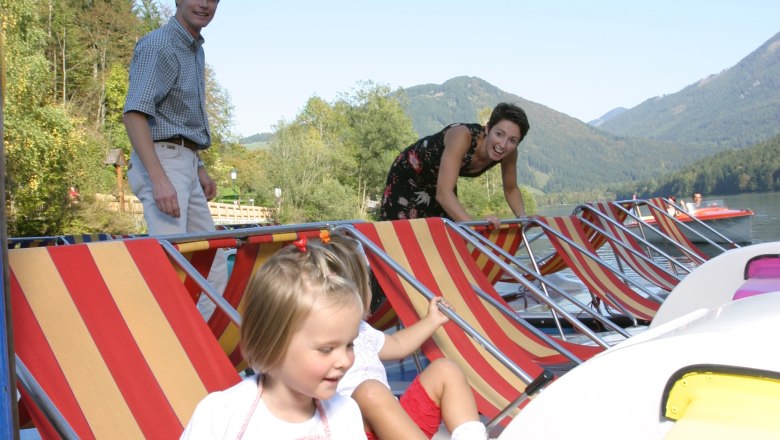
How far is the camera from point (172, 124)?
344 cm

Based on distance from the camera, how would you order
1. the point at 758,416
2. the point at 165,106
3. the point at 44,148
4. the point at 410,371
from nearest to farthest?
the point at 758,416
the point at 165,106
the point at 410,371
the point at 44,148

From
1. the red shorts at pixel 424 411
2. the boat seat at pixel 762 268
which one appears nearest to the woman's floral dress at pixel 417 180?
the boat seat at pixel 762 268

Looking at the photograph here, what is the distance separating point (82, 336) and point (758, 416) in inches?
71.6

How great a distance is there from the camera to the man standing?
10.6 ft

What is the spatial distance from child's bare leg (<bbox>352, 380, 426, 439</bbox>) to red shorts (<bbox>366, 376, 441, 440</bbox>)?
0.18 meters

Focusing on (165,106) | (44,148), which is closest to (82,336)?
(165,106)

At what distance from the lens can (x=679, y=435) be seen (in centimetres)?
127

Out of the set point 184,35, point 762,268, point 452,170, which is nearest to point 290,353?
point 762,268

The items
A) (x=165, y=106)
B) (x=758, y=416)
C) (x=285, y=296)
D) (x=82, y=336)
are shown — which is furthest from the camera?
(x=165, y=106)

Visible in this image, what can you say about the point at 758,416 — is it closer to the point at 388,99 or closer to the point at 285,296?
the point at 285,296

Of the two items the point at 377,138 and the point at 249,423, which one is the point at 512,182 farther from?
the point at 377,138

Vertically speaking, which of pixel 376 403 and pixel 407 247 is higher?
pixel 407 247

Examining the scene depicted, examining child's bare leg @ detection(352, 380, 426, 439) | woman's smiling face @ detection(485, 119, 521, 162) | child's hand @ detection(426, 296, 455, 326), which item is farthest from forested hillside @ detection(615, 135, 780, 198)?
child's bare leg @ detection(352, 380, 426, 439)

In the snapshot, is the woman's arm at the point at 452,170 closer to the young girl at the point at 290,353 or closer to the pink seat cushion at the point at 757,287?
the pink seat cushion at the point at 757,287
